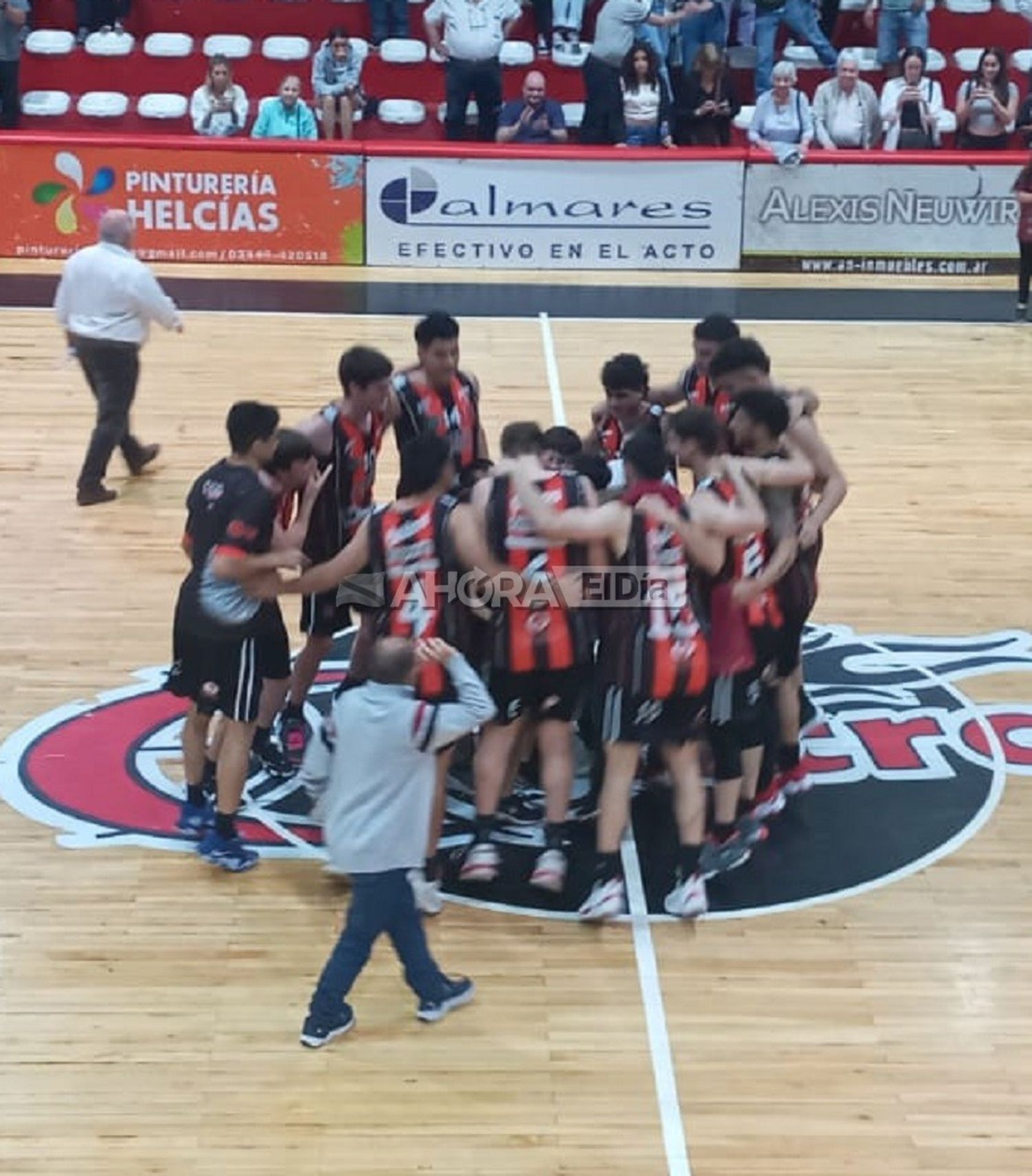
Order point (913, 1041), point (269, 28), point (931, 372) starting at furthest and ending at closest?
point (269, 28) → point (931, 372) → point (913, 1041)

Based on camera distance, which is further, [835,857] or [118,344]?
[118,344]

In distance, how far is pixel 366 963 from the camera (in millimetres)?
5883

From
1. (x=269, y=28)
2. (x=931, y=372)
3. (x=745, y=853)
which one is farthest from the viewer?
(x=269, y=28)

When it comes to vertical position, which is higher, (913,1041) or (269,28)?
(269,28)

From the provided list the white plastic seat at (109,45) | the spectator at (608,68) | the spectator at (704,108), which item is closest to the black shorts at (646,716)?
the spectator at (704,108)

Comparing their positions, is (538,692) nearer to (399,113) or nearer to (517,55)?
(399,113)

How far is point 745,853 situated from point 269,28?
51.2 feet

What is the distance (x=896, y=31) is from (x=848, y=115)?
90.2 inches

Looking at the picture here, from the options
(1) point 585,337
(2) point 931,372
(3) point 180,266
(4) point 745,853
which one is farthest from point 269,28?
(4) point 745,853

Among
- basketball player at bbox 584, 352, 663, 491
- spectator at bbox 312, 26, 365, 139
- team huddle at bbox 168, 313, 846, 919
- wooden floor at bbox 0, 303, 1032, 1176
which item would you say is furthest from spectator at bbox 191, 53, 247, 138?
team huddle at bbox 168, 313, 846, 919

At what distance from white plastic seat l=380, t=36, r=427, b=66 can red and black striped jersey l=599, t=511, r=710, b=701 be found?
14.4 meters

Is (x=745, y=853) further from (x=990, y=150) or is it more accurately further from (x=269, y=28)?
(x=269, y=28)

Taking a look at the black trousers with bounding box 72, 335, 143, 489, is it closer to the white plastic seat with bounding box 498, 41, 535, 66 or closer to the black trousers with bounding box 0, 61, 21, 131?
the black trousers with bounding box 0, 61, 21, 131

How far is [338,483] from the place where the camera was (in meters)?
7.30
